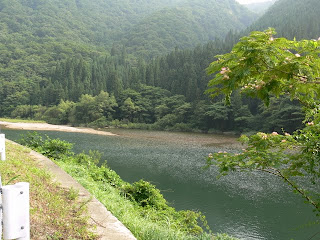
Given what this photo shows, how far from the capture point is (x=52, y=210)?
3150mm

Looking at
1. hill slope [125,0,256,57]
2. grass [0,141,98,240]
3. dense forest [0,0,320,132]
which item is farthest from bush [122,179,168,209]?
hill slope [125,0,256,57]

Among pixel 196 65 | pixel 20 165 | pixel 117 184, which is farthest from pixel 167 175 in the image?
pixel 196 65

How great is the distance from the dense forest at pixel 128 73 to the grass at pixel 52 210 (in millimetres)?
8896

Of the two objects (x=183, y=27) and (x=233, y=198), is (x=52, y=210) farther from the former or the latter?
(x=183, y=27)

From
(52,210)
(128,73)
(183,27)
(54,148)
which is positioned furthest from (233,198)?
(183,27)

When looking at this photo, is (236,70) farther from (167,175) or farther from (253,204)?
(167,175)

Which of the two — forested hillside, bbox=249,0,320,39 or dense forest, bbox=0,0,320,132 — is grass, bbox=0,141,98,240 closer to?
dense forest, bbox=0,0,320,132

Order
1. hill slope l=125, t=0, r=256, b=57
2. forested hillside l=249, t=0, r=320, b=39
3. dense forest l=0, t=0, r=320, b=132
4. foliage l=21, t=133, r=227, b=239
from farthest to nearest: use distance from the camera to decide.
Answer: hill slope l=125, t=0, r=256, b=57 < forested hillside l=249, t=0, r=320, b=39 < dense forest l=0, t=0, r=320, b=132 < foliage l=21, t=133, r=227, b=239

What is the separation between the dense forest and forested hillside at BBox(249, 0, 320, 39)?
36 cm

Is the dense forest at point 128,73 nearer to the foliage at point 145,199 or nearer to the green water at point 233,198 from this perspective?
the green water at point 233,198

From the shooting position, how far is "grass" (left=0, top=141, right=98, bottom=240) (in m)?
2.65

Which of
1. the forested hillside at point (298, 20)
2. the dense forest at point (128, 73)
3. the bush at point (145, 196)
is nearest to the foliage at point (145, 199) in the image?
the bush at point (145, 196)

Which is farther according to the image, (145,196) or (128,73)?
(128,73)

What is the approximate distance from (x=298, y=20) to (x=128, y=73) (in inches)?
1428
